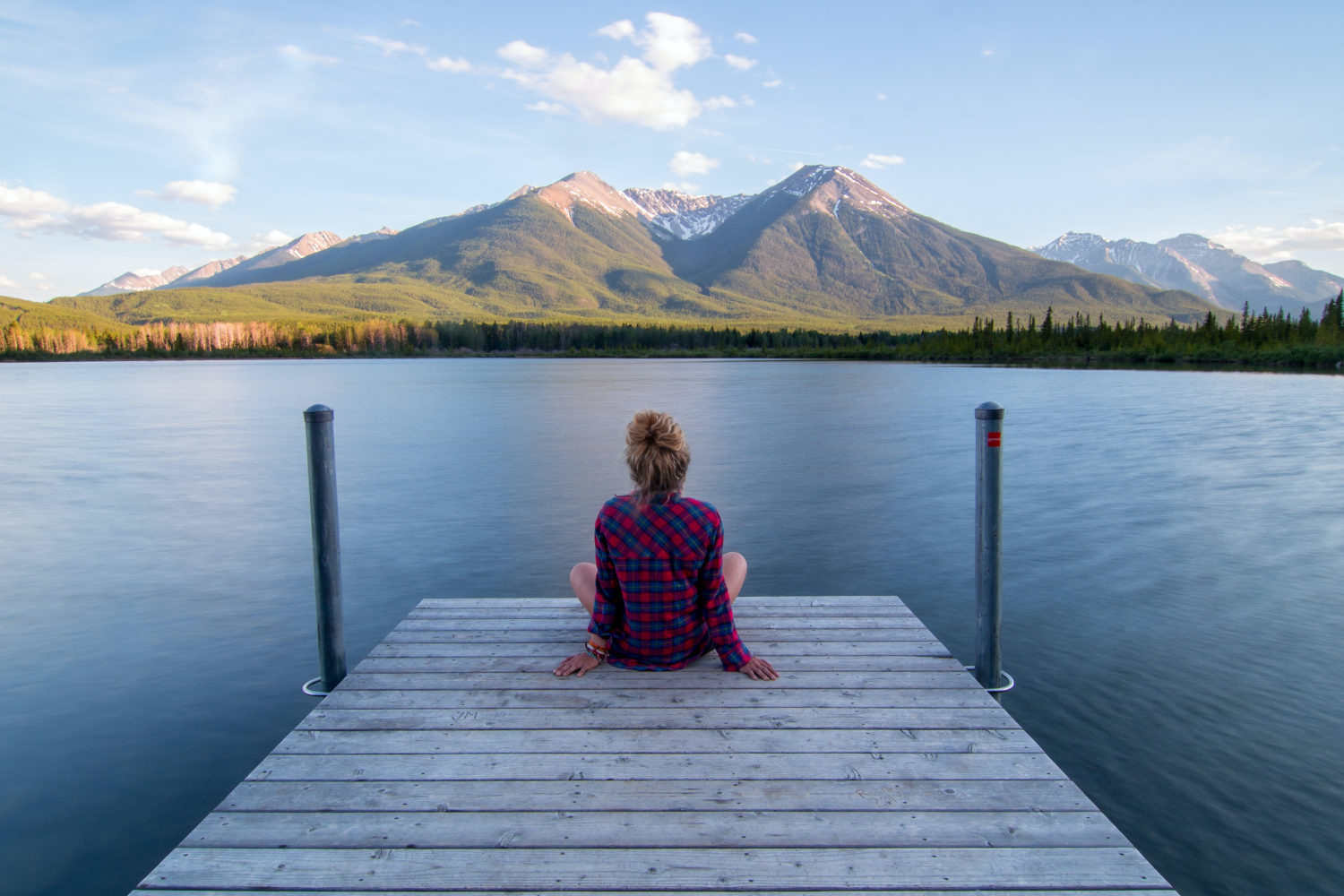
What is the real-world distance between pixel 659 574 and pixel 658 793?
124 cm

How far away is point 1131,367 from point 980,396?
150 ft

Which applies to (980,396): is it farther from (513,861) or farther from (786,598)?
(513,861)

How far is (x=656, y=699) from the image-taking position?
4.60m

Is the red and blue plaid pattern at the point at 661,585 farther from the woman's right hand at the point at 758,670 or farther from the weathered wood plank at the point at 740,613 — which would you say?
the weathered wood plank at the point at 740,613

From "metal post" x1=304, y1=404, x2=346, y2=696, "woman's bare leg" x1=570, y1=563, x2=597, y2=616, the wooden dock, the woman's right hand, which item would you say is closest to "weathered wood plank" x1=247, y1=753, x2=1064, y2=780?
the wooden dock

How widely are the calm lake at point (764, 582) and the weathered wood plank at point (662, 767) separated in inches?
75.4

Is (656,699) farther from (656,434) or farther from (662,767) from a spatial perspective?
(656,434)

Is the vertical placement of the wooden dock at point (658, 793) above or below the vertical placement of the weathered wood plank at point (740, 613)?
above

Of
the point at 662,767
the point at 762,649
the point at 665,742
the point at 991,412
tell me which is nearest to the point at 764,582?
the point at 762,649

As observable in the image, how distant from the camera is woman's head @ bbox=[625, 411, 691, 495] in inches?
177

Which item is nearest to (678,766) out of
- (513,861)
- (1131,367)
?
(513,861)

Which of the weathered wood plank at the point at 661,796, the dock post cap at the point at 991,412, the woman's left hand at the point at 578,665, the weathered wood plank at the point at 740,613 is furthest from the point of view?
the weathered wood plank at the point at 740,613

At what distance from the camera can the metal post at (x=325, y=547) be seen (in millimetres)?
5355

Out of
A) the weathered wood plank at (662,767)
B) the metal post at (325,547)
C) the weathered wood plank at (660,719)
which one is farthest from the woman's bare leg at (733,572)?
the metal post at (325,547)
